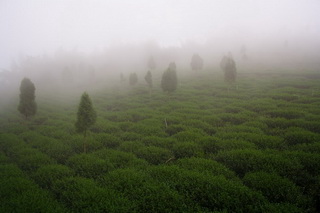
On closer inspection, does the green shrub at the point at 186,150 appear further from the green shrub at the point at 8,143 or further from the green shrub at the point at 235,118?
the green shrub at the point at 8,143

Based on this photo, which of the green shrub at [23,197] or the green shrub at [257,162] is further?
the green shrub at [257,162]

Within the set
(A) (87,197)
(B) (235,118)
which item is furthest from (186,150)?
(B) (235,118)

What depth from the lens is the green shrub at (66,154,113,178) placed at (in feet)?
37.8

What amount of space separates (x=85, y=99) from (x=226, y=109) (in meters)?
20.7

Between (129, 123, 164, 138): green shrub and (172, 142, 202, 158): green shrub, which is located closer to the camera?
(172, 142, 202, 158): green shrub

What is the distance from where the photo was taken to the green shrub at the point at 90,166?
37.8 feet

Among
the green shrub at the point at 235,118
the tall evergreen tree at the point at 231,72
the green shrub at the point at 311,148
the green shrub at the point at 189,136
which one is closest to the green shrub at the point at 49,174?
the green shrub at the point at 189,136

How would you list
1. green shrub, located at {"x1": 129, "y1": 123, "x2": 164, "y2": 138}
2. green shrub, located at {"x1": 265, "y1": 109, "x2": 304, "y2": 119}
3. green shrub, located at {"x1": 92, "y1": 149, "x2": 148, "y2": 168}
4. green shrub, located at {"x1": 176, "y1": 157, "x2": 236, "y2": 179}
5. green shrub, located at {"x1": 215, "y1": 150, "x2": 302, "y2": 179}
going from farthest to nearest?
green shrub, located at {"x1": 265, "y1": 109, "x2": 304, "y2": 119}, green shrub, located at {"x1": 129, "y1": 123, "x2": 164, "y2": 138}, green shrub, located at {"x1": 92, "y1": 149, "x2": 148, "y2": 168}, green shrub, located at {"x1": 176, "y1": 157, "x2": 236, "y2": 179}, green shrub, located at {"x1": 215, "y1": 150, "x2": 302, "y2": 179}

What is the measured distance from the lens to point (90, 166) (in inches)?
473

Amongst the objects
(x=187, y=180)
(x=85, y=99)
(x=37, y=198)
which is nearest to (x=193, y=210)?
(x=187, y=180)

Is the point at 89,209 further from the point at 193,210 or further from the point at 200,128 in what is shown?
the point at 200,128

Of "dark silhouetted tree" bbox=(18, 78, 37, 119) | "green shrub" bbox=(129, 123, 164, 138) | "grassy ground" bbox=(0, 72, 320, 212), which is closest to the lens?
"grassy ground" bbox=(0, 72, 320, 212)

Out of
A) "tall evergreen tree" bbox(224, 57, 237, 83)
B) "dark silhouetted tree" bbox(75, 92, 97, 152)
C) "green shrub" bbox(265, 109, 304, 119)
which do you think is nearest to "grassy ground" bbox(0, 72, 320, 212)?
"green shrub" bbox(265, 109, 304, 119)

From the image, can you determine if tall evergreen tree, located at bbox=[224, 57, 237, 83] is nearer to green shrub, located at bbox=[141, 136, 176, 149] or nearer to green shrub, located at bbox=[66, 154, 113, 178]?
green shrub, located at bbox=[141, 136, 176, 149]
